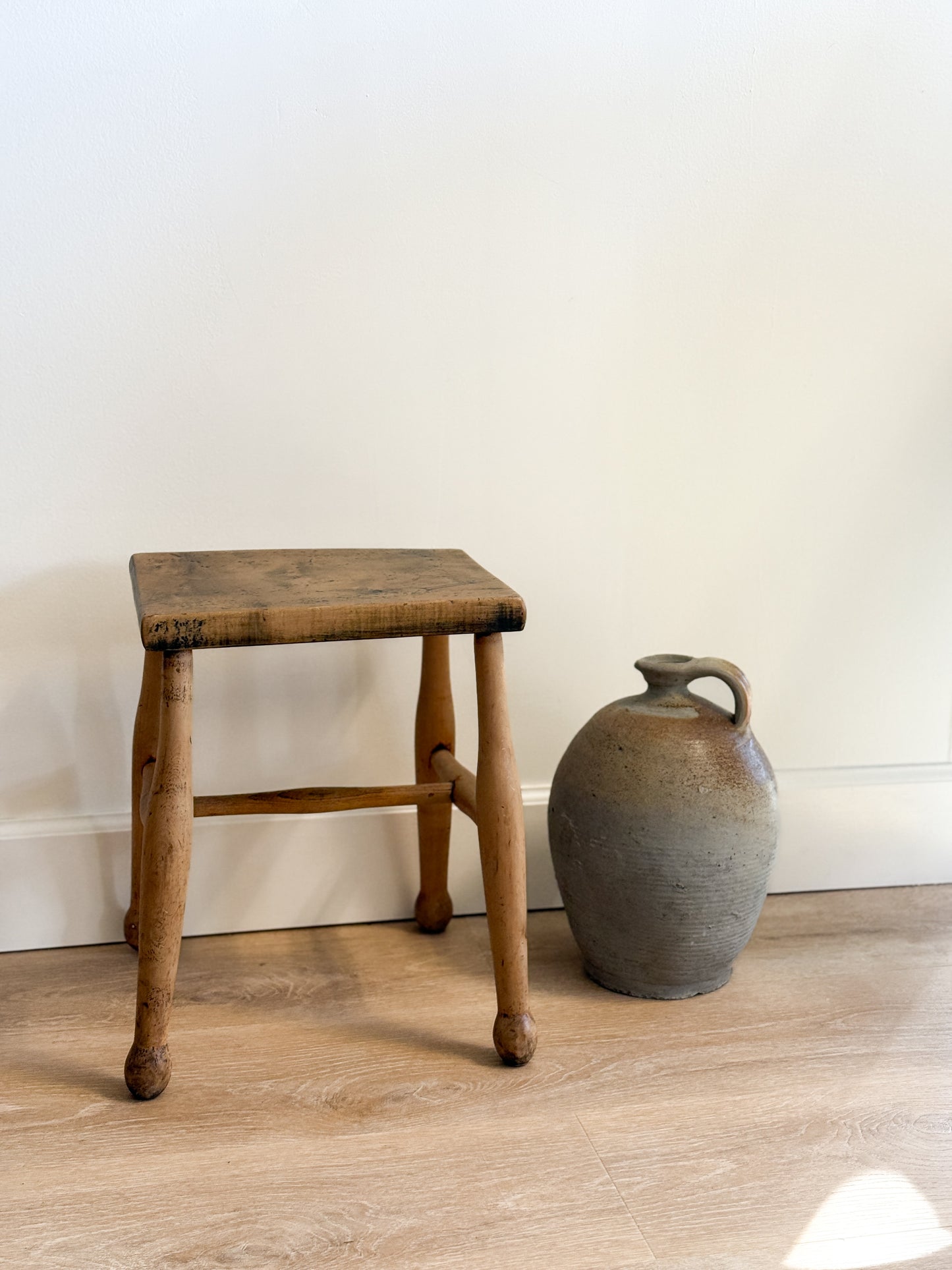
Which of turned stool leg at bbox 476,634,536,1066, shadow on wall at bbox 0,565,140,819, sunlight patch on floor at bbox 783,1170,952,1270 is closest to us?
sunlight patch on floor at bbox 783,1170,952,1270

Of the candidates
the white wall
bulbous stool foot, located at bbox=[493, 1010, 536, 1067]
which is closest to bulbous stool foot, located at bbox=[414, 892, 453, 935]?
the white wall

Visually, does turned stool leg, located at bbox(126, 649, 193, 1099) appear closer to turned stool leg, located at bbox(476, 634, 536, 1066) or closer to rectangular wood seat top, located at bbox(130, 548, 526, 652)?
rectangular wood seat top, located at bbox(130, 548, 526, 652)

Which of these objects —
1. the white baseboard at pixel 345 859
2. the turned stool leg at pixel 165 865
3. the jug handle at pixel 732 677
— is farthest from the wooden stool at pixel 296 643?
the jug handle at pixel 732 677

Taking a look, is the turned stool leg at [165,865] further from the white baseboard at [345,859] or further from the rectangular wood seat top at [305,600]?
the white baseboard at [345,859]

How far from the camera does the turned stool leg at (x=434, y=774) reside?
138cm

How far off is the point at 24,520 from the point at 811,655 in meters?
1.07

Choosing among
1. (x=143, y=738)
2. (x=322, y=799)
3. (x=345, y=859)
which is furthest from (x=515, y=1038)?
(x=143, y=738)

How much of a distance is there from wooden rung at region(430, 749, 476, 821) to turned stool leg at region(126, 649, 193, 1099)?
305 mm

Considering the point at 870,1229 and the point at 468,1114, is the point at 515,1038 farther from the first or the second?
the point at 870,1229

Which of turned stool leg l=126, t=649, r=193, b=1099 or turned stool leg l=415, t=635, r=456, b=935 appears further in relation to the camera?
turned stool leg l=415, t=635, r=456, b=935

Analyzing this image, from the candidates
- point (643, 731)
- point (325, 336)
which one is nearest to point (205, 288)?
point (325, 336)

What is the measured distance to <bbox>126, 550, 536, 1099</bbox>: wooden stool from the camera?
3.39 ft

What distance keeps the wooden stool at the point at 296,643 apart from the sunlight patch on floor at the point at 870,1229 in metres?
0.34

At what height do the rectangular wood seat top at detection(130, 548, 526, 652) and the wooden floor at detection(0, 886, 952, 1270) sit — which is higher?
the rectangular wood seat top at detection(130, 548, 526, 652)
